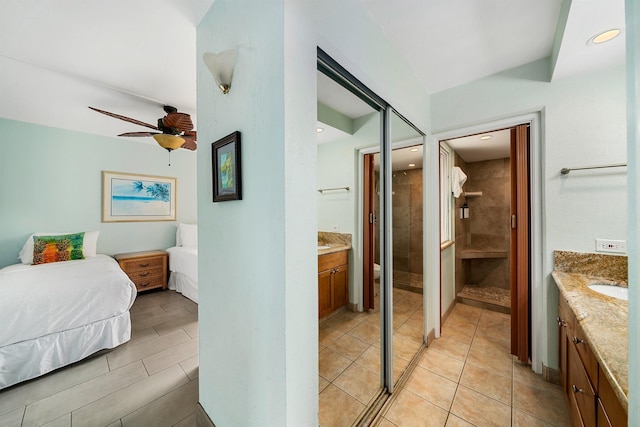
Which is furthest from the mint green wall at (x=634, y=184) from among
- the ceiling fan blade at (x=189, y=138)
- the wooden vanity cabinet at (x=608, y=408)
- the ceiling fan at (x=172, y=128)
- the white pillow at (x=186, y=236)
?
the white pillow at (x=186, y=236)

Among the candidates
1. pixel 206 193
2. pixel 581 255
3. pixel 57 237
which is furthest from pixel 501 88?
pixel 57 237

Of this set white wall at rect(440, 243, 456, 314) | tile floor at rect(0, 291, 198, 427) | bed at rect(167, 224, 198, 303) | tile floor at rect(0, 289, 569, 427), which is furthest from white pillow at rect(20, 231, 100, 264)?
white wall at rect(440, 243, 456, 314)

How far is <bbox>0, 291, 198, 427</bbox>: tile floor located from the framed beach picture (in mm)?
2408

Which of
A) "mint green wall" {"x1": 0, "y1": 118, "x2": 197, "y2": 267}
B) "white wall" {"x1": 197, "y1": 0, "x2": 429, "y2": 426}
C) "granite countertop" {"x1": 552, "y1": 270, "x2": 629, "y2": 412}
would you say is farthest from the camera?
"mint green wall" {"x1": 0, "y1": 118, "x2": 197, "y2": 267}

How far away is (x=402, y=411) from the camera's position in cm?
153

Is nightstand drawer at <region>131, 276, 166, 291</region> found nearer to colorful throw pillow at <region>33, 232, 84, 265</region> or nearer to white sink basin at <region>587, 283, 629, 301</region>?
colorful throw pillow at <region>33, 232, 84, 265</region>

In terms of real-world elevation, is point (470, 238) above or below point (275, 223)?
below

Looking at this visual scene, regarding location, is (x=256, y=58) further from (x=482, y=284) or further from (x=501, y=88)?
(x=482, y=284)

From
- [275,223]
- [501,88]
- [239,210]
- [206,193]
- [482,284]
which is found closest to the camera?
[275,223]

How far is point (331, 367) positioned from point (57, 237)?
4.08 meters

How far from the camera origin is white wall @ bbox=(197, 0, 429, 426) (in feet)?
2.89

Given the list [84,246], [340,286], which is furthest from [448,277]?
[84,246]

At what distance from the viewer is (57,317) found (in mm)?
1977

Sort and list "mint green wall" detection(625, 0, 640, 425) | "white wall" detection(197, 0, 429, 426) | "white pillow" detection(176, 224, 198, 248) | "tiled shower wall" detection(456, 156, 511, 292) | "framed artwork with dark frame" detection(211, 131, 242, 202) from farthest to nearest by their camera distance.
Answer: "white pillow" detection(176, 224, 198, 248) → "tiled shower wall" detection(456, 156, 511, 292) → "framed artwork with dark frame" detection(211, 131, 242, 202) → "white wall" detection(197, 0, 429, 426) → "mint green wall" detection(625, 0, 640, 425)
